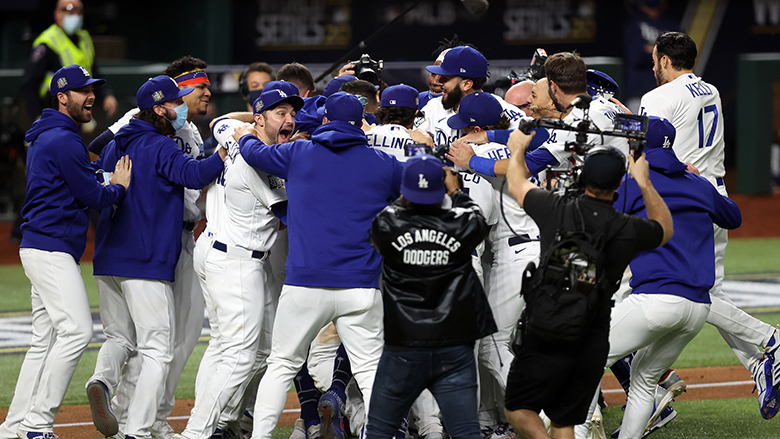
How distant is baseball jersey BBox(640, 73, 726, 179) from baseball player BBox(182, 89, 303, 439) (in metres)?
2.52

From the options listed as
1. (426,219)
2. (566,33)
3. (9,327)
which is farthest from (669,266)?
(566,33)

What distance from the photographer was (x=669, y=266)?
5086 millimetres

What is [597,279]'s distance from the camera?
13.7 ft

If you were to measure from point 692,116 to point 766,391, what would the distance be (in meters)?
1.84

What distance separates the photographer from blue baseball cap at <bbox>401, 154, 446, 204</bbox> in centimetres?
410

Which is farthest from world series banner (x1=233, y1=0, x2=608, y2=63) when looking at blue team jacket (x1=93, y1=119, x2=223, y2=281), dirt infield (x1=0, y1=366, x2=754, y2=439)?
blue team jacket (x1=93, y1=119, x2=223, y2=281)

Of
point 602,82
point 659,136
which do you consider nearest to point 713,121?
point 602,82

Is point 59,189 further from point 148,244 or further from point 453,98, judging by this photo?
point 453,98

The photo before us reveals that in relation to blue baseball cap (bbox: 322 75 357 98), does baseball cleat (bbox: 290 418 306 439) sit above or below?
below

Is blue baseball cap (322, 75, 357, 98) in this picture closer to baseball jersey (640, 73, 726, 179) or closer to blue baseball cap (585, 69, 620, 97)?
blue baseball cap (585, 69, 620, 97)

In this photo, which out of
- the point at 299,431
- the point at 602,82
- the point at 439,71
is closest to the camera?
the point at 299,431

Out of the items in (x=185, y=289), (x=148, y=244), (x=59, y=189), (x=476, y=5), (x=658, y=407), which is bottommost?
(x=658, y=407)

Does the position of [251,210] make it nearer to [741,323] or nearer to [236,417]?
[236,417]

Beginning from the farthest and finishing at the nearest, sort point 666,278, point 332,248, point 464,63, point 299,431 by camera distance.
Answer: point 464,63 < point 299,431 < point 666,278 < point 332,248
